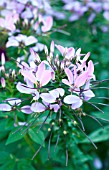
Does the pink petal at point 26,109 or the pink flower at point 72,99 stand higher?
the pink flower at point 72,99

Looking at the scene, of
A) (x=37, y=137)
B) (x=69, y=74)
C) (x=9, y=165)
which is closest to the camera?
(x=69, y=74)

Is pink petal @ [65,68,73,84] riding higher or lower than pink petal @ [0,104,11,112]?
higher

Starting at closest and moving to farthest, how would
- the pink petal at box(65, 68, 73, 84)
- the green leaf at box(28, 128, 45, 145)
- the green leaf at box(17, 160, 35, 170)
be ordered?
1. the pink petal at box(65, 68, 73, 84)
2. the green leaf at box(28, 128, 45, 145)
3. the green leaf at box(17, 160, 35, 170)

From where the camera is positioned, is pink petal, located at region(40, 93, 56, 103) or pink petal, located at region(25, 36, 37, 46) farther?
pink petal, located at region(25, 36, 37, 46)

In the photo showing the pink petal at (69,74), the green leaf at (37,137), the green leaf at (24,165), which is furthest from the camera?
the green leaf at (24,165)

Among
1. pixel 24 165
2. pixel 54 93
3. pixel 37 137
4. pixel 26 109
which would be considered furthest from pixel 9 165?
pixel 54 93

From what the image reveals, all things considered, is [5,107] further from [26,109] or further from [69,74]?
[69,74]

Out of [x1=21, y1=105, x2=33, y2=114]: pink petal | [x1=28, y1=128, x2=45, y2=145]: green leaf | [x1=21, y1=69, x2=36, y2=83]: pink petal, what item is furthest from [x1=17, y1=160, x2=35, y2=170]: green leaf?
[x1=21, y1=69, x2=36, y2=83]: pink petal

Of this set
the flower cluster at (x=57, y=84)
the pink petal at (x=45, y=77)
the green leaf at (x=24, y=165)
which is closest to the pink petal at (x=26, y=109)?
the flower cluster at (x=57, y=84)

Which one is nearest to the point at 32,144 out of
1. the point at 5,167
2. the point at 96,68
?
the point at 5,167

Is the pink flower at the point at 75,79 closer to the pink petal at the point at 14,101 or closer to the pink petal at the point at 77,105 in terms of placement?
the pink petal at the point at 77,105

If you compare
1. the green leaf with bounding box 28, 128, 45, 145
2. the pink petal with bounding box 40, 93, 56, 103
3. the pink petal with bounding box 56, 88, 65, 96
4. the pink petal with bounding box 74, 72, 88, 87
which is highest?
the pink petal with bounding box 74, 72, 88, 87

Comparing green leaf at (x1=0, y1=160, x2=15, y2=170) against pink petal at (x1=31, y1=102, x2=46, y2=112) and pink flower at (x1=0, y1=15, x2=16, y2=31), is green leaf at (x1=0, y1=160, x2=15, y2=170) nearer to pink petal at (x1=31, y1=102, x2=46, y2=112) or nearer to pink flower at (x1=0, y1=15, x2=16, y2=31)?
pink petal at (x1=31, y1=102, x2=46, y2=112)
